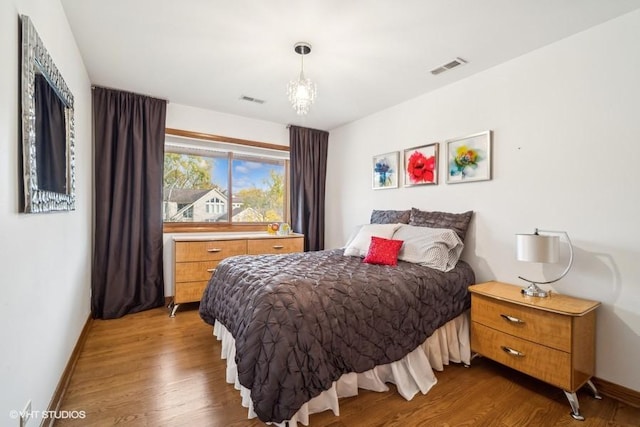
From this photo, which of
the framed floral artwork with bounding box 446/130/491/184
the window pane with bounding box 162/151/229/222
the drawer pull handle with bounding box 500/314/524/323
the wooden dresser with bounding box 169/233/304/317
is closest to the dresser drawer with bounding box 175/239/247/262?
the wooden dresser with bounding box 169/233/304/317


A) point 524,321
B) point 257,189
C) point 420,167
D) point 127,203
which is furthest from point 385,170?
point 127,203

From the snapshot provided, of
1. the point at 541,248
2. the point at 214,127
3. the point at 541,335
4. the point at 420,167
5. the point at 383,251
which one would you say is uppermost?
the point at 214,127

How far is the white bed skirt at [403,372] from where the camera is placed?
1684 mm

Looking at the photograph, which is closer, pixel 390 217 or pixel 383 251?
pixel 383 251

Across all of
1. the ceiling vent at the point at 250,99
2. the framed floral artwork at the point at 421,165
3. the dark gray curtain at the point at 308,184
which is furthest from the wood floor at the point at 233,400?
the ceiling vent at the point at 250,99

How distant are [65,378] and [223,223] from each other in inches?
94.8

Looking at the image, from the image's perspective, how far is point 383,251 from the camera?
259cm

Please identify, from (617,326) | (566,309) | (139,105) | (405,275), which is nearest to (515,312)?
(566,309)

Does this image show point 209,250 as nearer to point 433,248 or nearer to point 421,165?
point 433,248

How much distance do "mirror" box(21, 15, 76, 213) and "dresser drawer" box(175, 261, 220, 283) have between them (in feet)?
4.84

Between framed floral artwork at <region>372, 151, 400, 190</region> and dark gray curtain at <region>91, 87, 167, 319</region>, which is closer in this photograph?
dark gray curtain at <region>91, 87, 167, 319</region>

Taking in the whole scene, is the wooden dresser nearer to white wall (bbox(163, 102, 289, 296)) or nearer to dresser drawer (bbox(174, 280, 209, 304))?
dresser drawer (bbox(174, 280, 209, 304))

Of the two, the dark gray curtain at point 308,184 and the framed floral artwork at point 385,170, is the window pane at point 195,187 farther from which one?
the framed floral artwork at point 385,170

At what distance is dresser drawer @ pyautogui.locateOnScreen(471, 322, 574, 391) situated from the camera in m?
1.78
